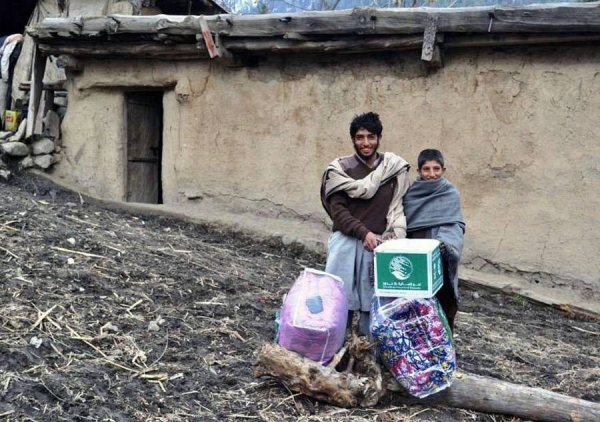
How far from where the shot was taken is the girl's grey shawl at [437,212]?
3736 millimetres

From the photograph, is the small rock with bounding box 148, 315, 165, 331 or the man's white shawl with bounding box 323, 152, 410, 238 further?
the small rock with bounding box 148, 315, 165, 331

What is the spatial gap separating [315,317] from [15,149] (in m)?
6.39

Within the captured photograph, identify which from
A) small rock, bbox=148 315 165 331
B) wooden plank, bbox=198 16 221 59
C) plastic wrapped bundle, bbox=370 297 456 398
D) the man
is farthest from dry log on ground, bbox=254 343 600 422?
→ wooden plank, bbox=198 16 221 59

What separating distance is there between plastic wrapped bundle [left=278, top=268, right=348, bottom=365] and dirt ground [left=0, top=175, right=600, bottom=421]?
0.28 metres

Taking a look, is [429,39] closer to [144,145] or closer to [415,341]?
[415,341]

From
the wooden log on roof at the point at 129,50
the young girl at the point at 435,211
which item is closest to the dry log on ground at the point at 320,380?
the young girl at the point at 435,211

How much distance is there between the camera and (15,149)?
8.79m

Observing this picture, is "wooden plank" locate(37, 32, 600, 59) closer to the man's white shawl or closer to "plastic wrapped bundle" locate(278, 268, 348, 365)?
the man's white shawl

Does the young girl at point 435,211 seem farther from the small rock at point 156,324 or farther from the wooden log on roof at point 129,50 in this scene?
the wooden log on roof at point 129,50

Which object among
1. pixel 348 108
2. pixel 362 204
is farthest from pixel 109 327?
pixel 348 108

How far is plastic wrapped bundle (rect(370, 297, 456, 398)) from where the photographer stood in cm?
355

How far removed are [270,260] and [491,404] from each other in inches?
135

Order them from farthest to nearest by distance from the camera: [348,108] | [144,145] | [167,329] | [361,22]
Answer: [144,145]
[348,108]
[361,22]
[167,329]

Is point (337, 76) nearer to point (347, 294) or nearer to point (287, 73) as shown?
point (287, 73)
